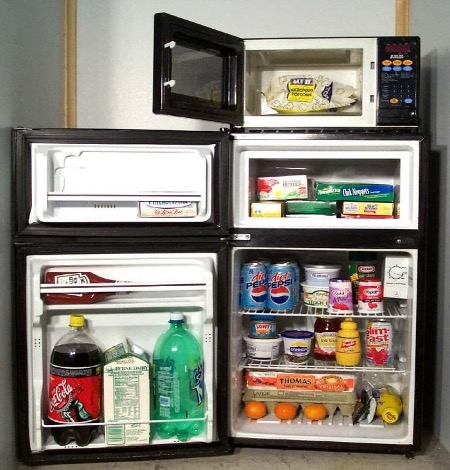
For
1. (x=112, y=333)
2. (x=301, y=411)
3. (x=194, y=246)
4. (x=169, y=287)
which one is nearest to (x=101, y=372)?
(x=112, y=333)

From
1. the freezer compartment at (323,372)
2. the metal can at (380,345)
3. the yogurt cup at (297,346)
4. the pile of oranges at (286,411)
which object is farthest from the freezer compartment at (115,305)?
the metal can at (380,345)

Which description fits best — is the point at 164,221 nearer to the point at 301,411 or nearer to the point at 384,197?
the point at 384,197

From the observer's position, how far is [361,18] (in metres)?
2.33

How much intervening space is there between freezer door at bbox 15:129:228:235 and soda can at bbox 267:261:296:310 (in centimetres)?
29

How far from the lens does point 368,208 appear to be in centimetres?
201

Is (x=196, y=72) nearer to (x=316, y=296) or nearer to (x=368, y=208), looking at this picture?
(x=368, y=208)

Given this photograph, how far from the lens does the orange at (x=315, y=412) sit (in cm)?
205

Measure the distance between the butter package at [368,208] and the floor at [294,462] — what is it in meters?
0.78

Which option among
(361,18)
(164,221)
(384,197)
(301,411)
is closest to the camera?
(164,221)

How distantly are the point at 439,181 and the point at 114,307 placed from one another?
1.18 meters

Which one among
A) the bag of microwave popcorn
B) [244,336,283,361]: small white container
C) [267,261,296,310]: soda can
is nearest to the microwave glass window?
the bag of microwave popcorn

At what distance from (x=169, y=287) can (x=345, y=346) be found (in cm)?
63

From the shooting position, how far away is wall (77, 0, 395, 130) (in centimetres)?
235

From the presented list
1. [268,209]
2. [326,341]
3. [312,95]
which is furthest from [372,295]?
[312,95]
